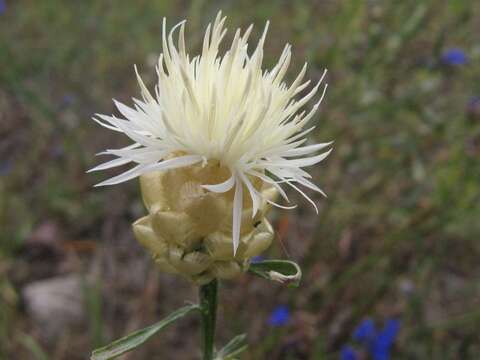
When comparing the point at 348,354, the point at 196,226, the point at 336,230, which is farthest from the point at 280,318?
the point at 196,226

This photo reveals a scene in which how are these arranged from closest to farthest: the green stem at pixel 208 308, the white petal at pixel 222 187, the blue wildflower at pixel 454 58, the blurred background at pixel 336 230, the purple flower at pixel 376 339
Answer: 1. the white petal at pixel 222 187
2. the green stem at pixel 208 308
3. the purple flower at pixel 376 339
4. the blurred background at pixel 336 230
5. the blue wildflower at pixel 454 58

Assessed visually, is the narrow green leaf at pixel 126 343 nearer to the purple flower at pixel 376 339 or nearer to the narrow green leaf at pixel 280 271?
the narrow green leaf at pixel 280 271

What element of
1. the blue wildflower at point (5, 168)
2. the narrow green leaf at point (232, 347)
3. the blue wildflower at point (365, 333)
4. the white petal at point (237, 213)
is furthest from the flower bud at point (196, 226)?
the blue wildflower at point (5, 168)

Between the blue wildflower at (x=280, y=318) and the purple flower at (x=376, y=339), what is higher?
the purple flower at (x=376, y=339)

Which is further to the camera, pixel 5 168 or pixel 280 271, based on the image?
pixel 5 168

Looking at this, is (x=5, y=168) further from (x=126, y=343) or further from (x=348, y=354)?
(x=126, y=343)

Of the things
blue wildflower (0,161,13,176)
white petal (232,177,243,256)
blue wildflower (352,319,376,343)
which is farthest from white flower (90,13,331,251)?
blue wildflower (0,161,13,176)

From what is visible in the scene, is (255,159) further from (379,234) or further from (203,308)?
(379,234)
